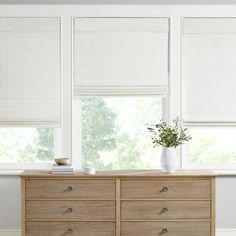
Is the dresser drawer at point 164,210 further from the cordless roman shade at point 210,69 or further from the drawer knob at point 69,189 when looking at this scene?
the cordless roman shade at point 210,69

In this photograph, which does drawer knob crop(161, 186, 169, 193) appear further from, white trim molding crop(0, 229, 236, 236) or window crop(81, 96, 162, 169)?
white trim molding crop(0, 229, 236, 236)

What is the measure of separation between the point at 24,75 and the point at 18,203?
1232 mm

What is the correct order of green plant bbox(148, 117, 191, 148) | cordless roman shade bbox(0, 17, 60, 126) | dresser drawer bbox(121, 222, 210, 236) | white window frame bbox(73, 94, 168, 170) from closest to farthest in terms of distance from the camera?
dresser drawer bbox(121, 222, 210, 236) < green plant bbox(148, 117, 191, 148) < cordless roman shade bbox(0, 17, 60, 126) < white window frame bbox(73, 94, 168, 170)

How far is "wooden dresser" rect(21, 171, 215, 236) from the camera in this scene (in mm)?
4664

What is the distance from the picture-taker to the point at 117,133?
5336 millimetres

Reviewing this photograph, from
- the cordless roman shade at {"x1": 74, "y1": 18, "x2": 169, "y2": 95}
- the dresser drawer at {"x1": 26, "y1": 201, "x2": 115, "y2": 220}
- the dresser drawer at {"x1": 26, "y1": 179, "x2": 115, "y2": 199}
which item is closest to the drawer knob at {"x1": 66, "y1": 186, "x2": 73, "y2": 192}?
the dresser drawer at {"x1": 26, "y1": 179, "x2": 115, "y2": 199}

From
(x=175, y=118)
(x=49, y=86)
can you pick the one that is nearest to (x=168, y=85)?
(x=175, y=118)

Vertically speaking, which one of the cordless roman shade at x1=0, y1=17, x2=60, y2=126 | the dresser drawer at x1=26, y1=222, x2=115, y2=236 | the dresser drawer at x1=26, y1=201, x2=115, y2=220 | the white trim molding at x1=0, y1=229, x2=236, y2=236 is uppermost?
the cordless roman shade at x1=0, y1=17, x2=60, y2=126

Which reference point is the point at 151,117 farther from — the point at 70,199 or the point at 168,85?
the point at 70,199

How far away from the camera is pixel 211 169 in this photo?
523 centimetres

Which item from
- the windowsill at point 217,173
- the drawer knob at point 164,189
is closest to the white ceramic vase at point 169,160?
the drawer knob at point 164,189

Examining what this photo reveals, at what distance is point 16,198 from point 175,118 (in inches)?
67.3

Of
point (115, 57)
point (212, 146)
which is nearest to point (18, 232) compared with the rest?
point (115, 57)

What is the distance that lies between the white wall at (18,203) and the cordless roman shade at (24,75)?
62 cm
